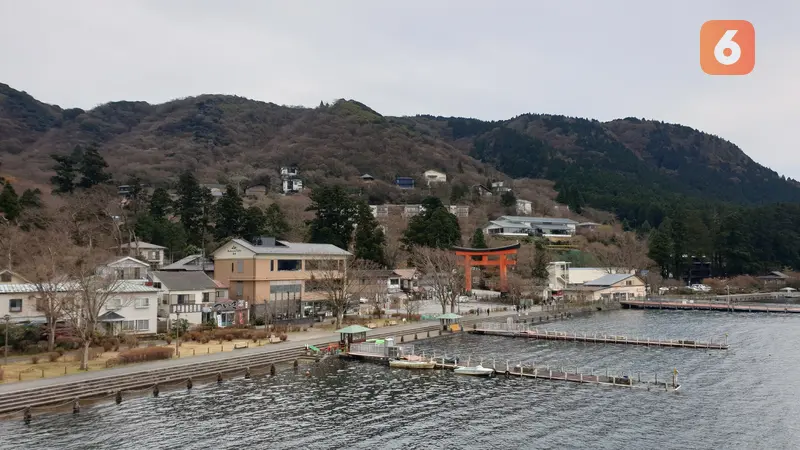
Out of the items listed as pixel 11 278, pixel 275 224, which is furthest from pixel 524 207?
pixel 11 278

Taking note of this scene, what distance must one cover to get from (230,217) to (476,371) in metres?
46.9

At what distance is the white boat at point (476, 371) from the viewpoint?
3347cm

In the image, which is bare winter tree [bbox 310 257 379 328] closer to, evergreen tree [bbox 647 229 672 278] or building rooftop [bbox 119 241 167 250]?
building rooftop [bbox 119 241 167 250]

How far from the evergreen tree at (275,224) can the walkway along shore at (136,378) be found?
3623cm

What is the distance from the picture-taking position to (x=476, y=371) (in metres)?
33.6

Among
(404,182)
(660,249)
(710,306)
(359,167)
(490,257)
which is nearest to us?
(490,257)

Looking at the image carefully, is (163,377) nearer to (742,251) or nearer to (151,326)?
(151,326)

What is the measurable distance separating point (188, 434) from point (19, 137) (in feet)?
579

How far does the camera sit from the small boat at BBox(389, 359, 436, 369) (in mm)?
35594

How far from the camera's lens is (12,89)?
7362 inches

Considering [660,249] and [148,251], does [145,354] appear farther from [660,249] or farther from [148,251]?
[660,249]

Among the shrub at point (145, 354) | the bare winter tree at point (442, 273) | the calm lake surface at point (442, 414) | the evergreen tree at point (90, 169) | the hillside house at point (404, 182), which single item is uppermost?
the hillside house at point (404, 182)

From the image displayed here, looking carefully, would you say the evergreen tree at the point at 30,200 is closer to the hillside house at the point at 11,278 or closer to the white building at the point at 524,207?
the hillside house at the point at 11,278

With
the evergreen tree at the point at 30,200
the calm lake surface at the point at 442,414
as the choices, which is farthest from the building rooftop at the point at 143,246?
the calm lake surface at the point at 442,414
